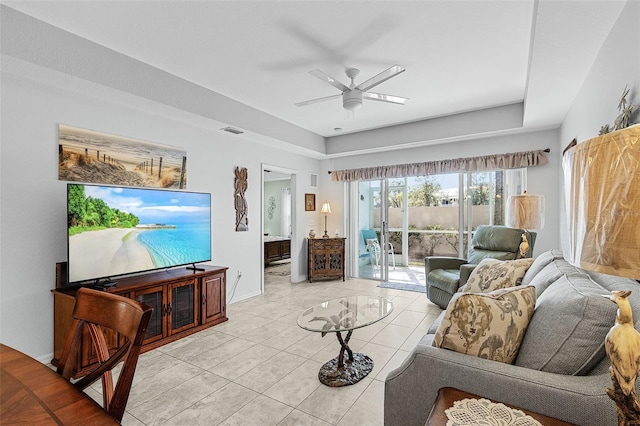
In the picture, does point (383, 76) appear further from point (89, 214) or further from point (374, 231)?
point (374, 231)

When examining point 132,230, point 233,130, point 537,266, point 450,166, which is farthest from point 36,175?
point 450,166

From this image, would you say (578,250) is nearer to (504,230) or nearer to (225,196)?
(504,230)

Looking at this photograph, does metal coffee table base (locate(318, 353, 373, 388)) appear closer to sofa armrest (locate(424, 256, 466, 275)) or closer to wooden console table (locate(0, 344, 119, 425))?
wooden console table (locate(0, 344, 119, 425))

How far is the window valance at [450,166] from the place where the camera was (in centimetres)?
431

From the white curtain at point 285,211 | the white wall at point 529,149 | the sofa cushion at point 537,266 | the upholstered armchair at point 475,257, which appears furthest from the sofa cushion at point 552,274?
the white curtain at point 285,211

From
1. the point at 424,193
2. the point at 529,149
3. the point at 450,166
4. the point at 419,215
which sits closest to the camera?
the point at 529,149

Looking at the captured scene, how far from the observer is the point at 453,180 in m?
5.12

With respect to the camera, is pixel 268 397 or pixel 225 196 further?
pixel 225 196

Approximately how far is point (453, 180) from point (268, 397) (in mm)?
4367

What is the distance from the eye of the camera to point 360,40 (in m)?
2.55

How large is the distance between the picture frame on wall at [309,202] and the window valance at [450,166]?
56 centimetres

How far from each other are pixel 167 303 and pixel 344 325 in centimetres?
186

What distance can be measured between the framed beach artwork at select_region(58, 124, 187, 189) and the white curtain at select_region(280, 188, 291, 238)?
5.26m

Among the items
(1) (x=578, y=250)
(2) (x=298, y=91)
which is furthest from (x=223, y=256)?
(1) (x=578, y=250)
